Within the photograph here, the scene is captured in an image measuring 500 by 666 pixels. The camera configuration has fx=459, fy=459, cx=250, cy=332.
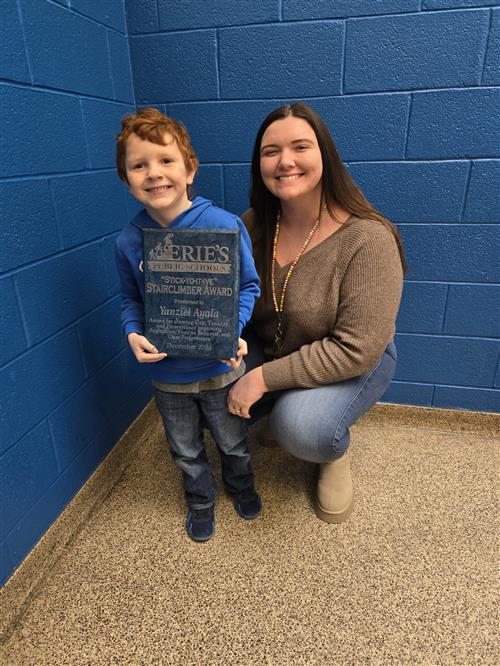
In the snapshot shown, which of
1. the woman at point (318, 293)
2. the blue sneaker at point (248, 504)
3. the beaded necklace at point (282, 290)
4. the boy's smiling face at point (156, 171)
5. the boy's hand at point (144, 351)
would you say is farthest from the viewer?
the blue sneaker at point (248, 504)

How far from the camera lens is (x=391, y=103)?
4.96ft

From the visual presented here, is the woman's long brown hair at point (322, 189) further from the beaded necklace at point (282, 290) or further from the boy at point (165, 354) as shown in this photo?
the boy at point (165, 354)

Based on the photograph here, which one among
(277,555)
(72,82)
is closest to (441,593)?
(277,555)

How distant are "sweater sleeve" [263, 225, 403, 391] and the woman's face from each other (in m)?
0.22

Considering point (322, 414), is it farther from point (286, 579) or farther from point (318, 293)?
point (286, 579)

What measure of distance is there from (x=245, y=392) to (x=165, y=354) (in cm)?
27

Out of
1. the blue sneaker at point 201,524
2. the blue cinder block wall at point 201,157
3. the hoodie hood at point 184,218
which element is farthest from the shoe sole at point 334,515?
the hoodie hood at point 184,218

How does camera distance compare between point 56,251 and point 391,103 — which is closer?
point 56,251

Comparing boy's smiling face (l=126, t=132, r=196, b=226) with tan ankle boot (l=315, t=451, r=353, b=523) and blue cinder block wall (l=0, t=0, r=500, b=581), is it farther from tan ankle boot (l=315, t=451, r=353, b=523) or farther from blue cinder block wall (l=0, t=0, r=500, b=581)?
tan ankle boot (l=315, t=451, r=353, b=523)

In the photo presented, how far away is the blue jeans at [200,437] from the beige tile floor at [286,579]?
14cm

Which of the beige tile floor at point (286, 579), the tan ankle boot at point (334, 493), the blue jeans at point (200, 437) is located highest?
Result: the blue jeans at point (200, 437)

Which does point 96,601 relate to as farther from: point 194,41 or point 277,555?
point 194,41

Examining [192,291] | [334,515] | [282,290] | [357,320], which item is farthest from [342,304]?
[334,515]

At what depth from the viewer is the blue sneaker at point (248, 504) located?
1467 millimetres
